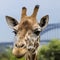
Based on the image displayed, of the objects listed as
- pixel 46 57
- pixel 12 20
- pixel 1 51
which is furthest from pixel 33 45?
pixel 46 57

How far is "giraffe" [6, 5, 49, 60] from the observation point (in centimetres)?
505

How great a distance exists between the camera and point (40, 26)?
18.1ft

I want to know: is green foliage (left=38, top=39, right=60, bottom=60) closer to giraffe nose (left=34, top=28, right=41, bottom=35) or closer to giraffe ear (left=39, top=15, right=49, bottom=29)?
giraffe ear (left=39, top=15, right=49, bottom=29)

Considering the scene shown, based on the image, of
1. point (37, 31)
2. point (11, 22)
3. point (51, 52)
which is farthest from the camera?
point (51, 52)

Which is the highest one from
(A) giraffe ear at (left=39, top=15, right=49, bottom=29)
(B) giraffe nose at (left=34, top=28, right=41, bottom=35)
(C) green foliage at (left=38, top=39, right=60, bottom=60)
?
(A) giraffe ear at (left=39, top=15, right=49, bottom=29)

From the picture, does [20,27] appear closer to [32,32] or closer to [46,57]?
[32,32]

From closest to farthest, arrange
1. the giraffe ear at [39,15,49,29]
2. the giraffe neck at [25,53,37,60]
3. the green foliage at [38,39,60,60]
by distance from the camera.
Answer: the giraffe neck at [25,53,37,60] < the giraffe ear at [39,15,49,29] < the green foliage at [38,39,60,60]

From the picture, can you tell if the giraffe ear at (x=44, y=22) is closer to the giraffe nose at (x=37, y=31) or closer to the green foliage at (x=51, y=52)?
the giraffe nose at (x=37, y=31)

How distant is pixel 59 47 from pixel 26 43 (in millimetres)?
16028

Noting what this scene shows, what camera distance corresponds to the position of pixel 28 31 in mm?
5234

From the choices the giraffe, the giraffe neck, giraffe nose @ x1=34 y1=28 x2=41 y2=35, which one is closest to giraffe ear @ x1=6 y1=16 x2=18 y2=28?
the giraffe

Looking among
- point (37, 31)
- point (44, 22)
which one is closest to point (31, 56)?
point (37, 31)

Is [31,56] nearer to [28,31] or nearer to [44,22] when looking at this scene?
[28,31]

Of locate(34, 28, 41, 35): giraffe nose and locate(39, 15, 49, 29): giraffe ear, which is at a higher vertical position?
locate(39, 15, 49, 29): giraffe ear
